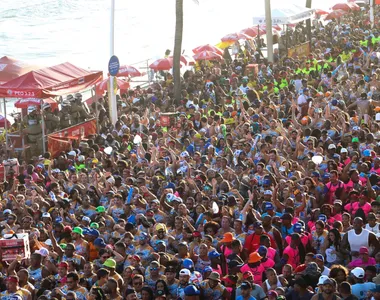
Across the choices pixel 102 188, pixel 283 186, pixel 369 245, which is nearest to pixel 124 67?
pixel 102 188

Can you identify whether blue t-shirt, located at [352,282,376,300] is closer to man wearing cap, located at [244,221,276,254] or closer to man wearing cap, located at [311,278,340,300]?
man wearing cap, located at [311,278,340,300]

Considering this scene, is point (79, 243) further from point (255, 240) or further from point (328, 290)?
point (328, 290)

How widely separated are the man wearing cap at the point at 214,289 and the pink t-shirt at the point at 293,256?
4.80ft

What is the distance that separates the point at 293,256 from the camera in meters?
11.6

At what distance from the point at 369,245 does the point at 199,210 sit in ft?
9.28

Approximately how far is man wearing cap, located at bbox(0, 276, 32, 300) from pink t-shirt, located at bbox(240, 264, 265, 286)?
2681mm

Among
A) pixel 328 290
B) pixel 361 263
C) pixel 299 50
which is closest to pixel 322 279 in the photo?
pixel 328 290

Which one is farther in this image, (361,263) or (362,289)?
(361,263)

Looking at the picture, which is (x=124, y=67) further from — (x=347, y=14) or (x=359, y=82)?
(x=347, y=14)

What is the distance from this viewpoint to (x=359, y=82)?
23.0 m

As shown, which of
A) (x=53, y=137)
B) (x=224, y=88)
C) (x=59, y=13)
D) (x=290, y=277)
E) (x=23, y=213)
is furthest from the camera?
(x=59, y=13)

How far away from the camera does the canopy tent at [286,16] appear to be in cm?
3191

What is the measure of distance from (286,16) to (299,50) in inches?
53.5

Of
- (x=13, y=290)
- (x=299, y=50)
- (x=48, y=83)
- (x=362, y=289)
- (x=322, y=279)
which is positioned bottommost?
(x=13, y=290)
